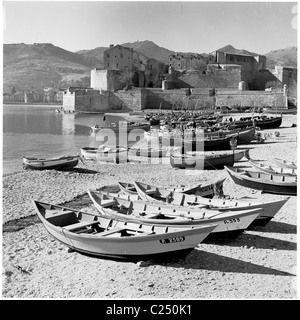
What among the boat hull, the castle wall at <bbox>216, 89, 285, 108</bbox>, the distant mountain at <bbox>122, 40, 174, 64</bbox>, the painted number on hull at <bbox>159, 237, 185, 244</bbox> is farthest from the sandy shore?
the distant mountain at <bbox>122, 40, 174, 64</bbox>

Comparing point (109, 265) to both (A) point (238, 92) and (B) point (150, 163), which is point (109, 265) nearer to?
(B) point (150, 163)

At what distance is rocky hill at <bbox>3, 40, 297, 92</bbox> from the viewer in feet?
415

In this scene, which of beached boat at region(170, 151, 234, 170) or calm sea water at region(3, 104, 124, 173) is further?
calm sea water at region(3, 104, 124, 173)

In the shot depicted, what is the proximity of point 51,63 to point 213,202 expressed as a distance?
531ft

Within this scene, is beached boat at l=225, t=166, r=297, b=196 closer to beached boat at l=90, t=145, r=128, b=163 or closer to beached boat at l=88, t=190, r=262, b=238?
beached boat at l=88, t=190, r=262, b=238

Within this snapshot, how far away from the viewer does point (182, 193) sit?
391 inches

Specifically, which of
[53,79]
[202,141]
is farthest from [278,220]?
[53,79]

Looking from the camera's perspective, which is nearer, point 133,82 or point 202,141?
point 202,141

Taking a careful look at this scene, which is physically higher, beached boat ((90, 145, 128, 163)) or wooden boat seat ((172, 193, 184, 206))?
beached boat ((90, 145, 128, 163))

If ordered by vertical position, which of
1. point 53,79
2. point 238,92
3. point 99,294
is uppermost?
point 53,79

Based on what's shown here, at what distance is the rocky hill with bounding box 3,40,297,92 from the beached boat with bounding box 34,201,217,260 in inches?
4359

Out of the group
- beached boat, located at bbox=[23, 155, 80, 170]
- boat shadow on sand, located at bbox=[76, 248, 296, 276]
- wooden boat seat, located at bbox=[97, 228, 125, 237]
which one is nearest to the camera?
boat shadow on sand, located at bbox=[76, 248, 296, 276]

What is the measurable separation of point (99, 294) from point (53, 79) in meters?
141
